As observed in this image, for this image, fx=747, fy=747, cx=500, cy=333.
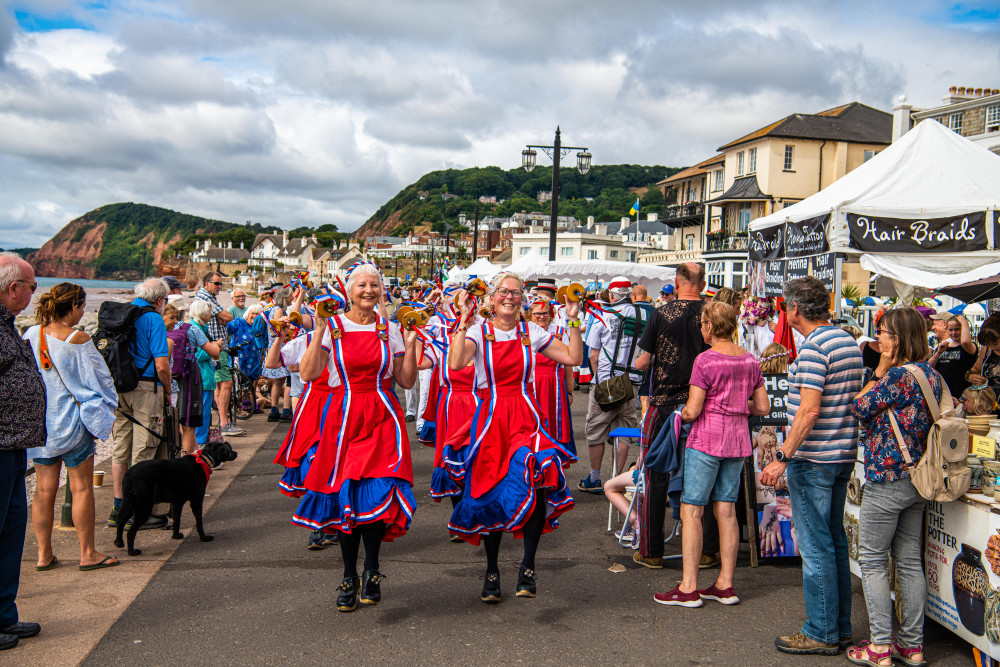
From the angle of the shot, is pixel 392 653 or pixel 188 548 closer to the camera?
pixel 392 653

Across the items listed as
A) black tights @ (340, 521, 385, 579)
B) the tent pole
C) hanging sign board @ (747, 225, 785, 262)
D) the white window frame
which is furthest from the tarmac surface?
the white window frame

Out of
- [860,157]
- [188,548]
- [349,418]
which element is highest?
[860,157]

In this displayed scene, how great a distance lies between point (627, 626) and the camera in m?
4.24

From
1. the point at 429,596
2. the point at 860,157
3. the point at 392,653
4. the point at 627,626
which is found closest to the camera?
the point at 392,653

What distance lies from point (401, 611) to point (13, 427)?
2317 millimetres

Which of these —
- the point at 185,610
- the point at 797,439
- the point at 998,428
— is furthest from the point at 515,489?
the point at 998,428

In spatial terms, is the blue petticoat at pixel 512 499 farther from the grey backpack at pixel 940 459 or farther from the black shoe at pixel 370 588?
the grey backpack at pixel 940 459

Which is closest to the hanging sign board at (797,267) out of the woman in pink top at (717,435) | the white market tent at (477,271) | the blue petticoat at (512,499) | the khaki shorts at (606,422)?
the khaki shorts at (606,422)

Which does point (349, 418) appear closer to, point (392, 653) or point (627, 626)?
point (392, 653)

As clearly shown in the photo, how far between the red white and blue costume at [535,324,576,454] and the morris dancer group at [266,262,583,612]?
58 centimetres

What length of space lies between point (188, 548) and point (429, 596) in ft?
7.04

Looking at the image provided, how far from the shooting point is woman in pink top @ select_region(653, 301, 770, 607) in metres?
4.37

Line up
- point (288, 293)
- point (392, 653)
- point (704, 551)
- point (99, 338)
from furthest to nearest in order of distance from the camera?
point (288, 293)
point (99, 338)
point (704, 551)
point (392, 653)

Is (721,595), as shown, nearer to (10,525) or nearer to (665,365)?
(665,365)
